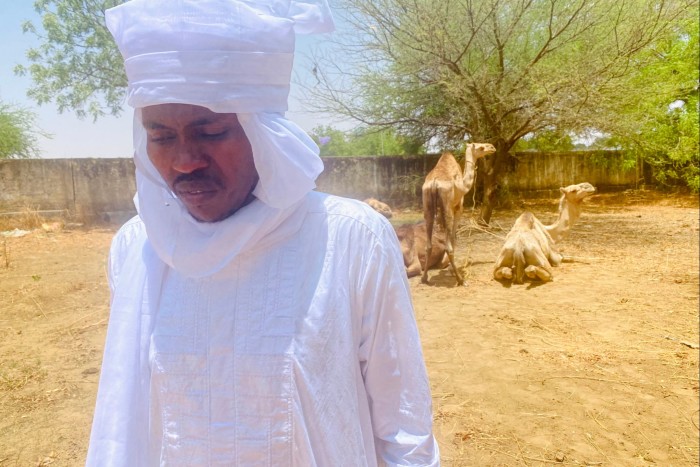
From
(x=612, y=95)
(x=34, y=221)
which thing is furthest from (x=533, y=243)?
(x=34, y=221)

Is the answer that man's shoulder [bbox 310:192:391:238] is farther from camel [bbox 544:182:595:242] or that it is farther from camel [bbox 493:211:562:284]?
camel [bbox 544:182:595:242]

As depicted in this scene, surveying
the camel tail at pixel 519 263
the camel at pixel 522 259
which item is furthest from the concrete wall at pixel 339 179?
the camel tail at pixel 519 263

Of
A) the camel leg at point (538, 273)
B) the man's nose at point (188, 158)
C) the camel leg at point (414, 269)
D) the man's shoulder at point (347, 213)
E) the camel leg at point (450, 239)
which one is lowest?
the camel leg at point (414, 269)

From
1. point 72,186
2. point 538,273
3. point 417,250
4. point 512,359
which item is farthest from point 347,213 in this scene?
point 72,186

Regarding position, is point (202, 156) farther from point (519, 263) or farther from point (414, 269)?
point (414, 269)

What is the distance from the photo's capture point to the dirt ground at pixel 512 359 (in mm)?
3293

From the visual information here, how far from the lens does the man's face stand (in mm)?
1211

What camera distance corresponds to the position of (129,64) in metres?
1.23

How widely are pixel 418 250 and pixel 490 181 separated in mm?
4867

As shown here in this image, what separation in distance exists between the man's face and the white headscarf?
0.03 metres

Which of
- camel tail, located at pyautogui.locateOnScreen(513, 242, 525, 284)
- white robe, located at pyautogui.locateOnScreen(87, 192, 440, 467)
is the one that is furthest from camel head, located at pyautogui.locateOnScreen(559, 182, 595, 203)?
white robe, located at pyautogui.locateOnScreen(87, 192, 440, 467)

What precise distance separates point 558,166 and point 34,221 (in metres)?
14.6

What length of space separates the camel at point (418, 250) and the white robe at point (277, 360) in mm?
6867

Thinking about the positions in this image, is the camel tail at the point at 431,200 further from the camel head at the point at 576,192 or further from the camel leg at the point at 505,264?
the camel head at the point at 576,192
